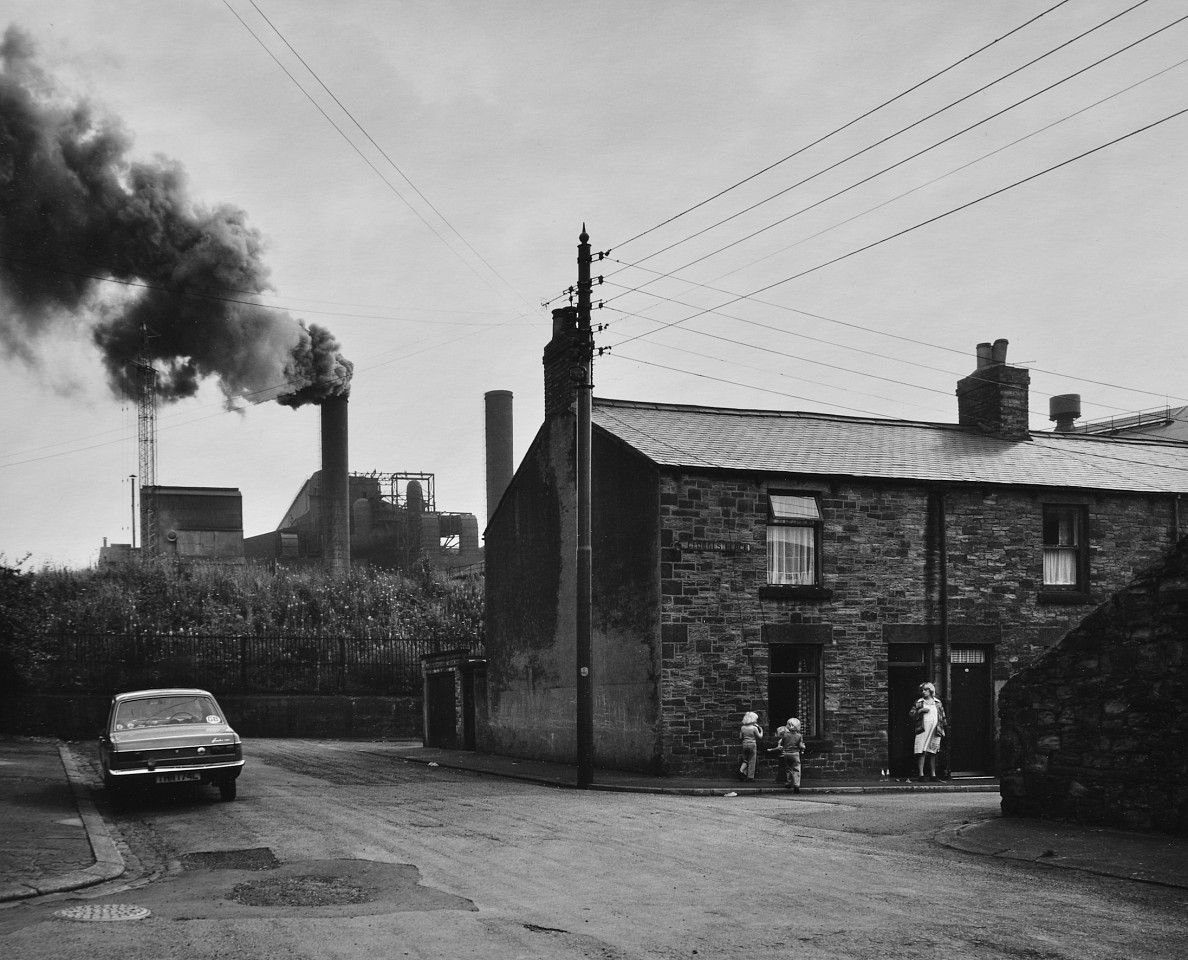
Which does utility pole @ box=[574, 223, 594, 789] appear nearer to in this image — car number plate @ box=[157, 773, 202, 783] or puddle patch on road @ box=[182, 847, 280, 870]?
car number plate @ box=[157, 773, 202, 783]

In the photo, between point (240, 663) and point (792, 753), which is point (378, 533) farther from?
point (792, 753)

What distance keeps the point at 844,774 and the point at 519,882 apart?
13.1 meters

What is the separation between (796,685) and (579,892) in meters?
13.2

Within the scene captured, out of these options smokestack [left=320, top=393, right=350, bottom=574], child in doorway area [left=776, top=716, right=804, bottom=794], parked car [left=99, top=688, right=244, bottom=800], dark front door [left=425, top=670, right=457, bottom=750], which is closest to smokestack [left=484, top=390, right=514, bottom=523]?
smokestack [left=320, top=393, right=350, bottom=574]

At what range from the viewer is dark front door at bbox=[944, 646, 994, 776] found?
2280 centimetres

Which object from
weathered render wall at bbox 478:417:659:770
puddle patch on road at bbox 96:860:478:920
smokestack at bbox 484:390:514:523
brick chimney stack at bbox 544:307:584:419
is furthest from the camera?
smokestack at bbox 484:390:514:523

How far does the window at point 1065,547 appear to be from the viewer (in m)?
23.9

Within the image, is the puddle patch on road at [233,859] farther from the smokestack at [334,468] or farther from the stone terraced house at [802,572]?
the smokestack at [334,468]

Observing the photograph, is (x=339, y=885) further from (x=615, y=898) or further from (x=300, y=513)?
(x=300, y=513)

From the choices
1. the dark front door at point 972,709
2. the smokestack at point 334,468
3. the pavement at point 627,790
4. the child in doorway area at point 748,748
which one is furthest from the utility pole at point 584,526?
the smokestack at point 334,468

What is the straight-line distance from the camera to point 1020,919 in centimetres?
812

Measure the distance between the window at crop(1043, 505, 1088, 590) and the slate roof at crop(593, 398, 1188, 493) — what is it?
692 mm

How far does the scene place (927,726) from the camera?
20.9 m

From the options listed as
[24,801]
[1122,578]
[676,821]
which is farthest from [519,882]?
[1122,578]
